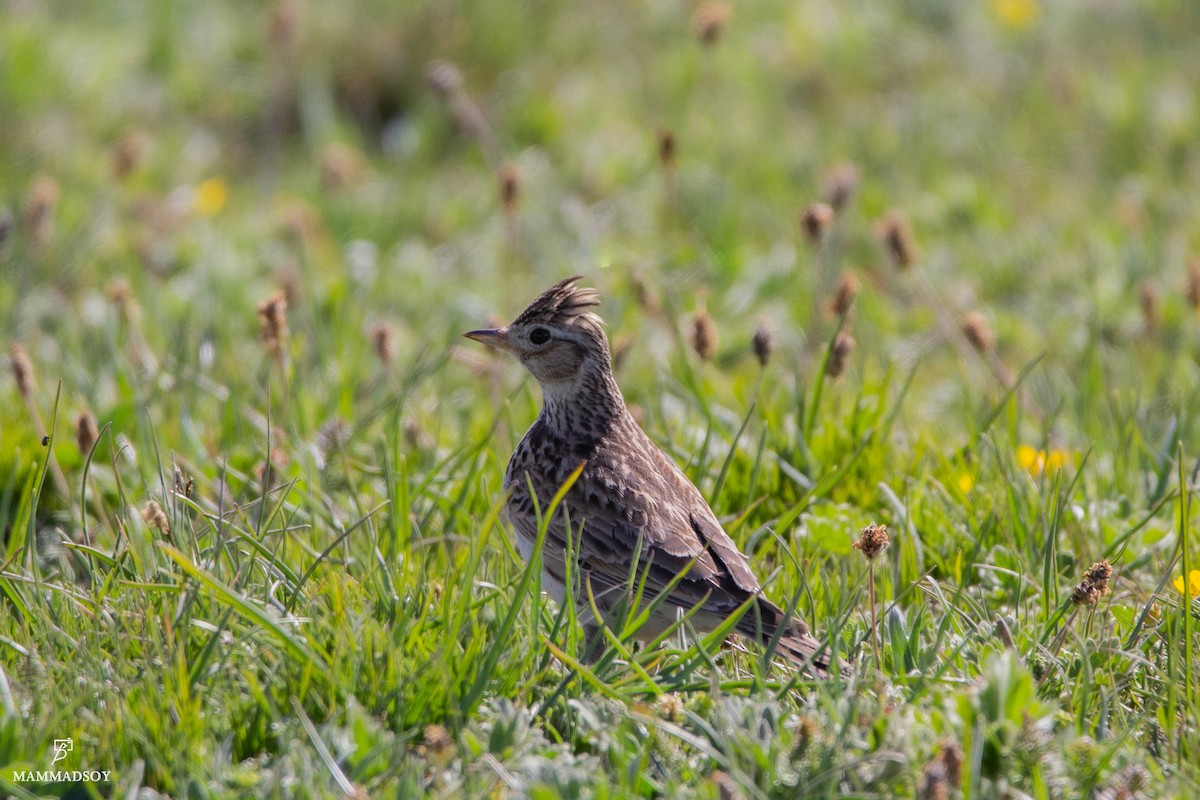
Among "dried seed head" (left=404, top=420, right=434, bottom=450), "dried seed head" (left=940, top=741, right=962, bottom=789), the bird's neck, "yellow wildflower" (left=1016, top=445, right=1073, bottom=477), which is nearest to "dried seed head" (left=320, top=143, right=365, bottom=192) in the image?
"dried seed head" (left=404, top=420, right=434, bottom=450)

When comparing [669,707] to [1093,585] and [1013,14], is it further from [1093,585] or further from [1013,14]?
[1013,14]

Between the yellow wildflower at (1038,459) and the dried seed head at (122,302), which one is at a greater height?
the dried seed head at (122,302)

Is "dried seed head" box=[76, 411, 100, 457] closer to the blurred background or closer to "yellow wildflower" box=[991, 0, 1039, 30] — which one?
the blurred background

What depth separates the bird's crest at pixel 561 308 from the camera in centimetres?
463

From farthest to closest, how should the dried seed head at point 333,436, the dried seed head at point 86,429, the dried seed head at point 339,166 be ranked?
the dried seed head at point 339,166 < the dried seed head at point 333,436 < the dried seed head at point 86,429

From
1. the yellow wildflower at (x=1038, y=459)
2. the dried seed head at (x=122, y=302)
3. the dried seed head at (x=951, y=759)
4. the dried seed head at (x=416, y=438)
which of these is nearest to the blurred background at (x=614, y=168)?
the dried seed head at (x=122, y=302)

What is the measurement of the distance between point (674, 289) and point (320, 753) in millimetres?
4441

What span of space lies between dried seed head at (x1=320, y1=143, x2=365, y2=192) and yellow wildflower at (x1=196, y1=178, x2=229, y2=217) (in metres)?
0.60

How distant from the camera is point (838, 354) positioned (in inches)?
187

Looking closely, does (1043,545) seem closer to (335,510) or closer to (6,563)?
→ (335,510)

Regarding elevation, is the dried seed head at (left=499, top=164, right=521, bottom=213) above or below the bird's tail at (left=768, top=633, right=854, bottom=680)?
above

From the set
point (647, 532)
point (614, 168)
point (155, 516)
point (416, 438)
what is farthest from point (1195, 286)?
point (155, 516)

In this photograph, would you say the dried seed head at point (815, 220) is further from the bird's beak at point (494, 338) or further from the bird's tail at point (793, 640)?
the bird's tail at point (793, 640)

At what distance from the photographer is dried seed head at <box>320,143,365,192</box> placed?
756 centimetres
